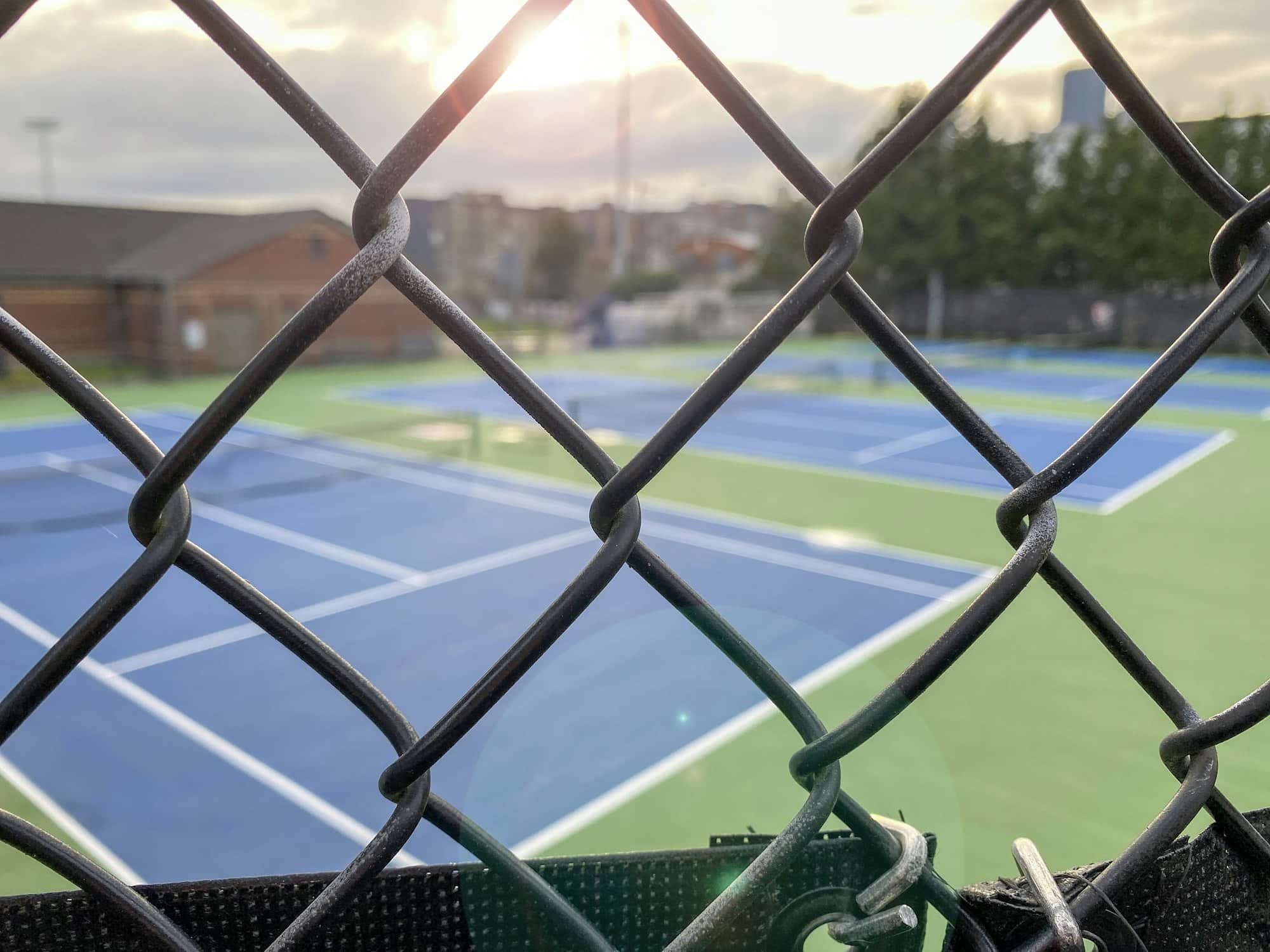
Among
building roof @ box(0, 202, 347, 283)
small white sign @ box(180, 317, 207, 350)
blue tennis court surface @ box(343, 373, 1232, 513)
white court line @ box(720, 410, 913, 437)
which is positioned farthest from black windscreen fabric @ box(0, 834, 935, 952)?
building roof @ box(0, 202, 347, 283)

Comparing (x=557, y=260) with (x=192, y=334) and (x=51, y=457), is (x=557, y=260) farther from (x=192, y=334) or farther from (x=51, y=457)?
(x=51, y=457)

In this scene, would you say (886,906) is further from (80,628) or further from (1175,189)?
(1175,189)

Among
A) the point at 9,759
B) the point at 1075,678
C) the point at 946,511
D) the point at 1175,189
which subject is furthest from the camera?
the point at 946,511

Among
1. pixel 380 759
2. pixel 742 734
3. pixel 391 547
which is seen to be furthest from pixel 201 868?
pixel 391 547

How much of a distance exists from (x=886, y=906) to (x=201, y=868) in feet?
15.6

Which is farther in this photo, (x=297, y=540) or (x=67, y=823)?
(x=297, y=540)

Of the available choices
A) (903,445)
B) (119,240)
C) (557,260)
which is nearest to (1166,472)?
(903,445)

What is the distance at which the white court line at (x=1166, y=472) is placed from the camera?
37.4 ft

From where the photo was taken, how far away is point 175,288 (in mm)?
26406

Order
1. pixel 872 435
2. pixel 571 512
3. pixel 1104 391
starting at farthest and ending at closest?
pixel 1104 391 < pixel 872 435 < pixel 571 512

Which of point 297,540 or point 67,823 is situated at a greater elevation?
point 297,540

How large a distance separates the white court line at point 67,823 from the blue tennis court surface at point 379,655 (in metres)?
0.03

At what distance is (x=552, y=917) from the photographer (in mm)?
520

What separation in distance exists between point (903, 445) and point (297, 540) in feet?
28.0
